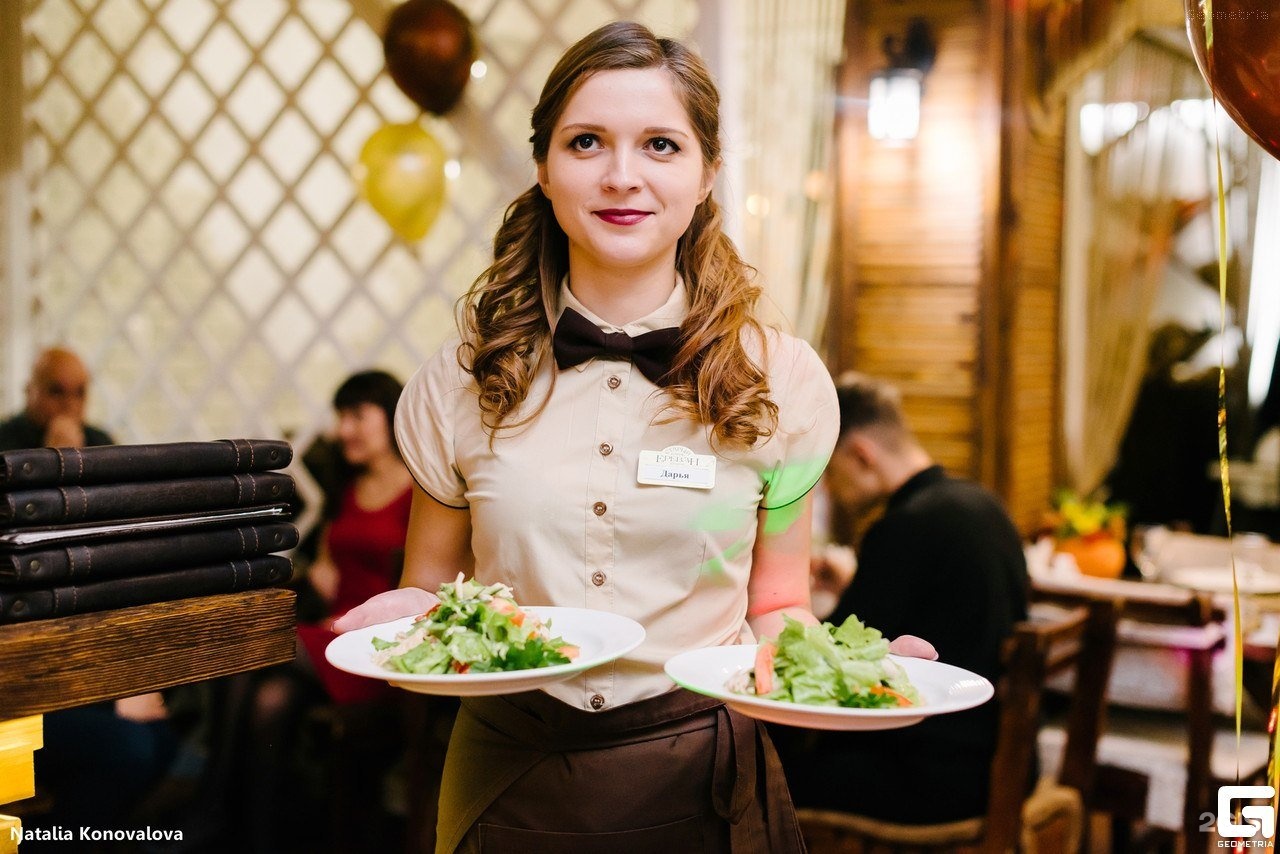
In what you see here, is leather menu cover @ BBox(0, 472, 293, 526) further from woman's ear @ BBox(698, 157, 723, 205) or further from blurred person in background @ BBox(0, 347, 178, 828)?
blurred person in background @ BBox(0, 347, 178, 828)

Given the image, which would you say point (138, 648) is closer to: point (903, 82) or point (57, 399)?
point (57, 399)

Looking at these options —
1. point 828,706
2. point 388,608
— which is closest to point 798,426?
point 828,706

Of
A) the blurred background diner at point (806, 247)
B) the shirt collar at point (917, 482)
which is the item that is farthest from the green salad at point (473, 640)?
the shirt collar at point (917, 482)

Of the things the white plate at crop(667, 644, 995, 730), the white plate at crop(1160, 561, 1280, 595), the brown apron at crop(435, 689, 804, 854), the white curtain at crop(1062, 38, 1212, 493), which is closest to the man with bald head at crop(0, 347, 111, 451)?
the brown apron at crop(435, 689, 804, 854)

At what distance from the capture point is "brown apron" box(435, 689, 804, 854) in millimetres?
1309

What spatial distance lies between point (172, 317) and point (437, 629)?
3.53 metres

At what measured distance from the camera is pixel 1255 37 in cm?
114

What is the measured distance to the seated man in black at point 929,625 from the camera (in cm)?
223

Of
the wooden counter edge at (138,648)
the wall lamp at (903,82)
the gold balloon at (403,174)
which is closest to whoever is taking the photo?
the wooden counter edge at (138,648)

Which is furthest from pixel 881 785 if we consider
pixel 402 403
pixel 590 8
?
pixel 590 8

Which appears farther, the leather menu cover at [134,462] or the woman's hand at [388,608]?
the woman's hand at [388,608]

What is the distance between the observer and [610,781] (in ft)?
4.29

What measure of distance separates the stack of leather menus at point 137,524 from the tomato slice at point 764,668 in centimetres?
48

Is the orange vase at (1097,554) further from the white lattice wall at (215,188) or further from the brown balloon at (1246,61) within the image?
the brown balloon at (1246,61)
